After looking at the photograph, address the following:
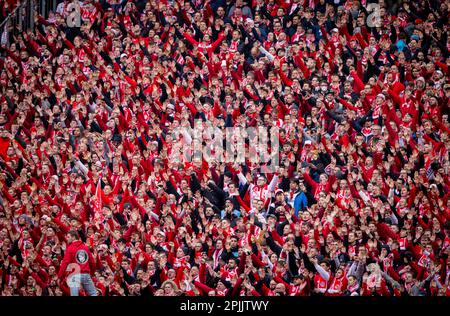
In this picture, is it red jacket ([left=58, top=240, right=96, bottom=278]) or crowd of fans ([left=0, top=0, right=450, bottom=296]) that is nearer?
crowd of fans ([left=0, top=0, right=450, bottom=296])

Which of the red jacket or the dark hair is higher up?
the dark hair

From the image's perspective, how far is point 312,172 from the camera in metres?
7.26

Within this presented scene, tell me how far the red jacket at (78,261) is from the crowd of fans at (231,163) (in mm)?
59

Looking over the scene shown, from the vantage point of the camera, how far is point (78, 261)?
7215 mm

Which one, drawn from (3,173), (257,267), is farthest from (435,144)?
(3,173)

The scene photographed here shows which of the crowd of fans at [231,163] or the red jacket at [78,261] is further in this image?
the red jacket at [78,261]

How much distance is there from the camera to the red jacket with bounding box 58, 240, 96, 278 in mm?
7199

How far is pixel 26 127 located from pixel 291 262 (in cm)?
313

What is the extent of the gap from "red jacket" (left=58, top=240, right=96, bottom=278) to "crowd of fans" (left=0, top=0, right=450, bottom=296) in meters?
0.06

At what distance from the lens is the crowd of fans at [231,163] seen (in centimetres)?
704

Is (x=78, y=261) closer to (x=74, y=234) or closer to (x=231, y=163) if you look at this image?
(x=74, y=234)

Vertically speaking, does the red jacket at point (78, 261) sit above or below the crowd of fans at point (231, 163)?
below

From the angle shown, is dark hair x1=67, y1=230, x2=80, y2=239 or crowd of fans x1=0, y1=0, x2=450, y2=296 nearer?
crowd of fans x1=0, y1=0, x2=450, y2=296

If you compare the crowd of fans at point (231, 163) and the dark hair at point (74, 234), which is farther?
the dark hair at point (74, 234)
